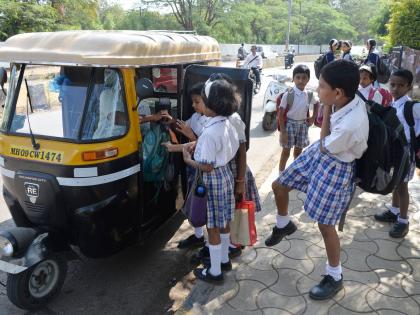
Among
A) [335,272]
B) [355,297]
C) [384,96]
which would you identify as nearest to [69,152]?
[335,272]

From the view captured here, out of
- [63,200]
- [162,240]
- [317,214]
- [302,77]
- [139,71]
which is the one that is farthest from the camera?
[302,77]

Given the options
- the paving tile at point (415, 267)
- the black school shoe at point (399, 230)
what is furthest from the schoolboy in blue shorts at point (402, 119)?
the paving tile at point (415, 267)

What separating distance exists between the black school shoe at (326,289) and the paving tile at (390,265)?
1.89 feet

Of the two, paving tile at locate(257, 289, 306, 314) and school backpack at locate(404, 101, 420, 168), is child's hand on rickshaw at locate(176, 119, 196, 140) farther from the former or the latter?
school backpack at locate(404, 101, 420, 168)

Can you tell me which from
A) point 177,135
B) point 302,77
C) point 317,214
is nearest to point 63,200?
point 177,135

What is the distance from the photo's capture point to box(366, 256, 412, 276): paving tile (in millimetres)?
3446

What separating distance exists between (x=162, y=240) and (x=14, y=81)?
6.98 feet

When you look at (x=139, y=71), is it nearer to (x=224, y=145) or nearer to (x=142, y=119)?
(x=142, y=119)

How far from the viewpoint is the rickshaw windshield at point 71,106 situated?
122 inches

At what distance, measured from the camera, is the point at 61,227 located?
3199 millimetres

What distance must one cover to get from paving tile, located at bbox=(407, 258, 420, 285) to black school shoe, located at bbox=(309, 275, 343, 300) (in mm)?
720

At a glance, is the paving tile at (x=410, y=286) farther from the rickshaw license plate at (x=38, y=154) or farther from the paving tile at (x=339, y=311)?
the rickshaw license plate at (x=38, y=154)

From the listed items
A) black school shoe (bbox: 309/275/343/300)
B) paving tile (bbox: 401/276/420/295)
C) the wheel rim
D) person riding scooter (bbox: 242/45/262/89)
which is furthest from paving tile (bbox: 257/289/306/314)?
person riding scooter (bbox: 242/45/262/89)

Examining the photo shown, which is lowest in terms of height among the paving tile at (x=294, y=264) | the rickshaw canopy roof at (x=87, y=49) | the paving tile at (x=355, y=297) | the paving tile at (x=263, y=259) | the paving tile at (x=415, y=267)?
the paving tile at (x=263, y=259)
